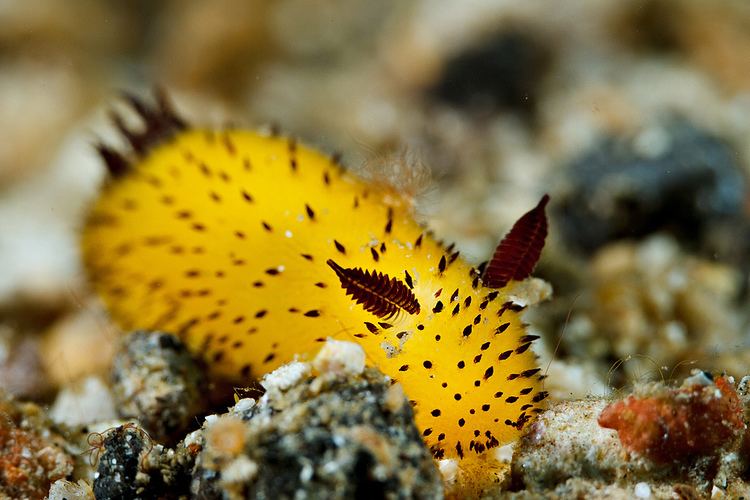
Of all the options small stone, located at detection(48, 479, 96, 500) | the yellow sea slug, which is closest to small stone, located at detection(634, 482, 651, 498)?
the yellow sea slug

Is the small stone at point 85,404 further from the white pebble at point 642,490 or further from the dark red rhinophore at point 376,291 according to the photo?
the white pebble at point 642,490

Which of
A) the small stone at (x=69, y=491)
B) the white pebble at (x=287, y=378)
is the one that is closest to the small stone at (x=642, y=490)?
the white pebble at (x=287, y=378)

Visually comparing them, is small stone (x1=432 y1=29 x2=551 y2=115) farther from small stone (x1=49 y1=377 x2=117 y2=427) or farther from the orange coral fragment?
the orange coral fragment

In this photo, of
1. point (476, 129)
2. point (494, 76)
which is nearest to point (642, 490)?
point (476, 129)

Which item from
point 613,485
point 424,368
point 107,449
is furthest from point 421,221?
point 107,449

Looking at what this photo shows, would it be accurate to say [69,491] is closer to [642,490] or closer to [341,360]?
[341,360]

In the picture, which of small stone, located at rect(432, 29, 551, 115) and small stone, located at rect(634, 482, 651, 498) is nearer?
small stone, located at rect(634, 482, 651, 498)

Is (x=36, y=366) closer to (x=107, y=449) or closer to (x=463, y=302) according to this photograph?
(x=107, y=449)
